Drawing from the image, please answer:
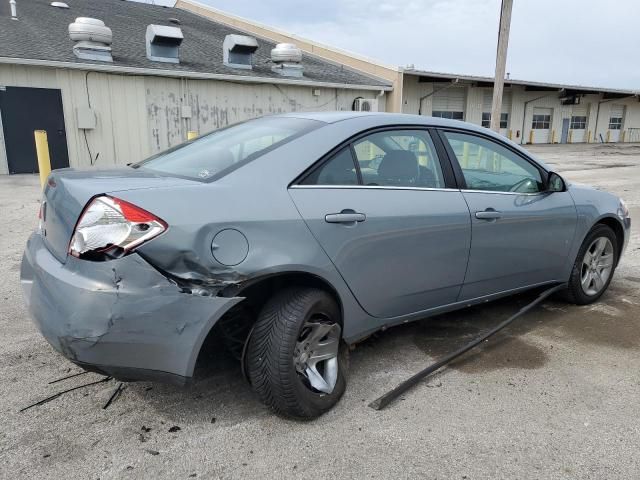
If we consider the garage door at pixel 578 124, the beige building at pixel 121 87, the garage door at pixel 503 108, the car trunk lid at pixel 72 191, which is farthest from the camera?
the garage door at pixel 578 124

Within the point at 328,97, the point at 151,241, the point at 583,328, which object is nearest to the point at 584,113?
the point at 328,97

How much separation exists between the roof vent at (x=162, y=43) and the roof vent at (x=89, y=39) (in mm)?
1511

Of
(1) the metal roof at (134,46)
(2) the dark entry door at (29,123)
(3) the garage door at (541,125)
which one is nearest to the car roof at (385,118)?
(1) the metal roof at (134,46)

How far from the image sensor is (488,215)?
333 cm

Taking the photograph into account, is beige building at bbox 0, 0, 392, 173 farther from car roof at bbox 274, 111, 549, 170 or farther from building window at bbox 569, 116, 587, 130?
building window at bbox 569, 116, 587, 130

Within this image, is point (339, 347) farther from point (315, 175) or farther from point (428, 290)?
point (315, 175)

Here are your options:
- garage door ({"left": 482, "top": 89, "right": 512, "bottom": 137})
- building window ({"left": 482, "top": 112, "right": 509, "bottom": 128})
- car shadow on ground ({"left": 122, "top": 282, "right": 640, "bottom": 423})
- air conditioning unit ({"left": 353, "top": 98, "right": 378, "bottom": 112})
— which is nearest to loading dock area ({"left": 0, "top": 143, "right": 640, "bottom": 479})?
car shadow on ground ({"left": 122, "top": 282, "right": 640, "bottom": 423})

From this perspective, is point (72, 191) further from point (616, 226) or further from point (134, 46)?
point (134, 46)

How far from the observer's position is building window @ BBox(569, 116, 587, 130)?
39.0 m

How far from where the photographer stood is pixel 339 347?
2930mm

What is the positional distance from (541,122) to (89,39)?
31.9m

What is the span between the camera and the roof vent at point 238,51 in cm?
Result: 1677

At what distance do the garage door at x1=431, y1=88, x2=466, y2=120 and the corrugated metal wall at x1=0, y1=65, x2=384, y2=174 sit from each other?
50.9 ft

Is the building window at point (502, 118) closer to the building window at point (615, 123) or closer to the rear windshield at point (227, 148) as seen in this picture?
the building window at point (615, 123)
